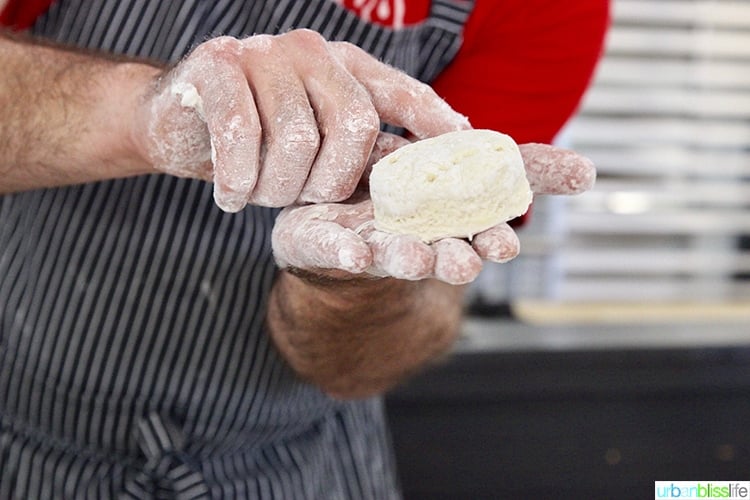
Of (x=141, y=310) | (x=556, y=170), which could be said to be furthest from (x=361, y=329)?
(x=556, y=170)

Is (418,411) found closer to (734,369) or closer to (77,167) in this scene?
(734,369)

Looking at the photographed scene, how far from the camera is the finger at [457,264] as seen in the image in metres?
0.66

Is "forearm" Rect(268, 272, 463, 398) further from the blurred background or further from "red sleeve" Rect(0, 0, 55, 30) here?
the blurred background

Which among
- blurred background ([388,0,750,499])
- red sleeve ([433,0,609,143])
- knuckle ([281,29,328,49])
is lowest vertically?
blurred background ([388,0,750,499])

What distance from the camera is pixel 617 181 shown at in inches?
120

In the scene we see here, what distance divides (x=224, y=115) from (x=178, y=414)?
557 millimetres

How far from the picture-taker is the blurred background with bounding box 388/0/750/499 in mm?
2133

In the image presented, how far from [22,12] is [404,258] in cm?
72

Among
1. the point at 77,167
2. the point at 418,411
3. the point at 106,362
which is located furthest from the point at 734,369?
the point at 77,167

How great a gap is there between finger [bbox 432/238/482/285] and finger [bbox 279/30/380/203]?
12 cm

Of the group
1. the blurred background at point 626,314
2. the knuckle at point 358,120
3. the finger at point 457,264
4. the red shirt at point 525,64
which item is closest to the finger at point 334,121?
the knuckle at point 358,120

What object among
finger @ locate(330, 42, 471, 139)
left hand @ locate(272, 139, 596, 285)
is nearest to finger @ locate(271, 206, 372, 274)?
left hand @ locate(272, 139, 596, 285)

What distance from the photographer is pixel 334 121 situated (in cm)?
74

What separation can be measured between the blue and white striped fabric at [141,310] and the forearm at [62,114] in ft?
0.64
